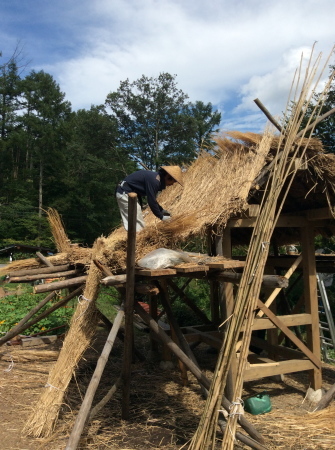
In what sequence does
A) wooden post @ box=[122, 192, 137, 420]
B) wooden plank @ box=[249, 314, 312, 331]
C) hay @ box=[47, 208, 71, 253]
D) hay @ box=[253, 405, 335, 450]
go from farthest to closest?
hay @ box=[47, 208, 71, 253] → wooden plank @ box=[249, 314, 312, 331] → hay @ box=[253, 405, 335, 450] → wooden post @ box=[122, 192, 137, 420]

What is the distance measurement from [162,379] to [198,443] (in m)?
3.26

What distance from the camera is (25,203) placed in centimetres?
2659

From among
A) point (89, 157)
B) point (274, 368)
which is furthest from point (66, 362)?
point (89, 157)

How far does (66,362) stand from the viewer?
12.9 ft

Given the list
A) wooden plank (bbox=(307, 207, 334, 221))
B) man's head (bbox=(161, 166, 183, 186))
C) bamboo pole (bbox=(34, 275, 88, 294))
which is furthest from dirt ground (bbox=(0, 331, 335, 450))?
wooden plank (bbox=(307, 207, 334, 221))

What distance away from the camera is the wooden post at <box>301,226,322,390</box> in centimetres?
526

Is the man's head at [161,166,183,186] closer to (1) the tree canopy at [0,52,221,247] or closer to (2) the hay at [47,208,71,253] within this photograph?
(2) the hay at [47,208,71,253]

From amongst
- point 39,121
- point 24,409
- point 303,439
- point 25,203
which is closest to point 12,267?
point 24,409

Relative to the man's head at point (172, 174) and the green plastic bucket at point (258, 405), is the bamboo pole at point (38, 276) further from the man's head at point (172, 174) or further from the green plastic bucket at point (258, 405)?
the green plastic bucket at point (258, 405)

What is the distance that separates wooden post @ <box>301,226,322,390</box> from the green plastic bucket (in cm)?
89

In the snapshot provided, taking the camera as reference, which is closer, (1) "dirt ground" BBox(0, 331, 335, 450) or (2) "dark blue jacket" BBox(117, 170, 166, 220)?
(1) "dirt ground" BBox(0, 331, 335, 450)

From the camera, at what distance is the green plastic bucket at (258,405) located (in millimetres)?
4629

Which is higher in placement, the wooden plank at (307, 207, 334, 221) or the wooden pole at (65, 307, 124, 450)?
the wooden plank at (307, 207, 334, 221)

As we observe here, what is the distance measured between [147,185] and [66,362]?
81.5 inches
